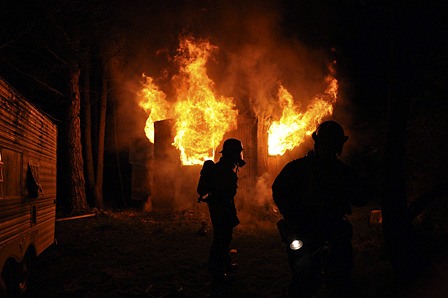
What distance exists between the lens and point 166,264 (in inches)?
301

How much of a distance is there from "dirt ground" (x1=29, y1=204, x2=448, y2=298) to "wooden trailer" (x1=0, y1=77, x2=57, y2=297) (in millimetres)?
737

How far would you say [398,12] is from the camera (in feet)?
19.5

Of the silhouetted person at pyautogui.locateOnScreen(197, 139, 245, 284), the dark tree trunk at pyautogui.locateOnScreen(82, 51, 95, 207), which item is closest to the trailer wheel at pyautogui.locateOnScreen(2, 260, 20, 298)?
the silhouetted person at pyautogui.locateOnScreen(197, 139, 245, 284)

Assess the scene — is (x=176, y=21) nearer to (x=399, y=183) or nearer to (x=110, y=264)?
(x=110, y=264)

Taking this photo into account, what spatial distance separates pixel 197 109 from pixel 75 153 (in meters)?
5.52

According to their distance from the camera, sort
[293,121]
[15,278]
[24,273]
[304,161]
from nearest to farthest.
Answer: [304,161]
[15,278]
[24,273]
[293,121]

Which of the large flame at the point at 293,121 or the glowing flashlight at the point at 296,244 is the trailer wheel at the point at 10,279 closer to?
the glowing flashlight at the point at 296,244

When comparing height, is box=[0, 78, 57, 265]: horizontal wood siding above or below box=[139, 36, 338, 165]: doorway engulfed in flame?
below

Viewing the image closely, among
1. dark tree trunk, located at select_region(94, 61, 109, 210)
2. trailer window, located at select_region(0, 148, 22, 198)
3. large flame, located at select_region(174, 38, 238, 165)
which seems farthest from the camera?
dark tree trunk, located at select_region(94, 61, 109, 210)

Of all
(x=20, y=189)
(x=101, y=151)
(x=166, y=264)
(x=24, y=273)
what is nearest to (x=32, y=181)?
(x=20, y=189)

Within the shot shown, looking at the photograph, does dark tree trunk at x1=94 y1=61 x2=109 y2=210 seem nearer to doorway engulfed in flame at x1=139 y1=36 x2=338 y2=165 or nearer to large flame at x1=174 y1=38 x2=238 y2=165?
doorway engulfed in flame at x1=139 y1=36 x2=338 y2=165

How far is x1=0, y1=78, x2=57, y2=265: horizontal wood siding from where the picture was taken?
4.94m

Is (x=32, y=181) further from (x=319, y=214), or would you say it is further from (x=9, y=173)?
(x=319, y=214)

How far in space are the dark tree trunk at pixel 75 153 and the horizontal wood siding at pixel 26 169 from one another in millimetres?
7755
